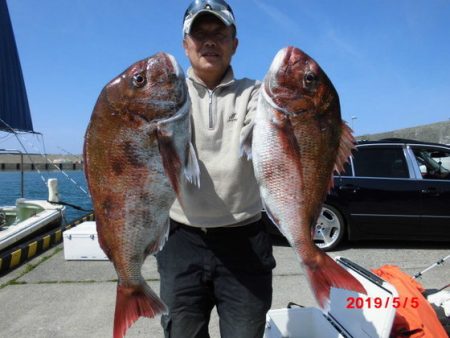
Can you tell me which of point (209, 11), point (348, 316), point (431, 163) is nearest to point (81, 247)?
point (348, 316)

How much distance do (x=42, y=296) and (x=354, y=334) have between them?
12.5 feet

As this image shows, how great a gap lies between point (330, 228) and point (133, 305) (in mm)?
5492

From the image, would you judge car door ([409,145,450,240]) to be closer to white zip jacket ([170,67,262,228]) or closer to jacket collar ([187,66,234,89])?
white zip jacket ([170,67,262,228])

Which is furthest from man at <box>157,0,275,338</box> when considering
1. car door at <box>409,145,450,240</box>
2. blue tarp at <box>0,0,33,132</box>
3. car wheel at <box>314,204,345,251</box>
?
blue tarp at <box>0,0,33,132</box>

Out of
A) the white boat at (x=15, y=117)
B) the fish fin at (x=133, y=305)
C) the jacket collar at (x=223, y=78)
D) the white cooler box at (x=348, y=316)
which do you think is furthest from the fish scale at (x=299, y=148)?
the white boat at (x=15, y=117)

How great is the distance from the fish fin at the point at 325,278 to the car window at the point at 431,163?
5.60m

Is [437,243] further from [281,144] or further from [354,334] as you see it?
[281,144]

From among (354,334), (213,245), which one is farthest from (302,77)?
(354,334)

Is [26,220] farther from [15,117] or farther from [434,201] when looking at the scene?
[15,117]

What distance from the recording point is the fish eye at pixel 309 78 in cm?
195

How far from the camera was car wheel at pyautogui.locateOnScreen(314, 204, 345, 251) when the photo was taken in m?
6.79

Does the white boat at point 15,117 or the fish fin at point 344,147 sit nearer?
the fish fin at point 344,147

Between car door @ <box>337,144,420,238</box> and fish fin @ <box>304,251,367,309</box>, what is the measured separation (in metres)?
5.01

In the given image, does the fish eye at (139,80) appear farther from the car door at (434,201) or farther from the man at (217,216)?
the car door at (434,201)
